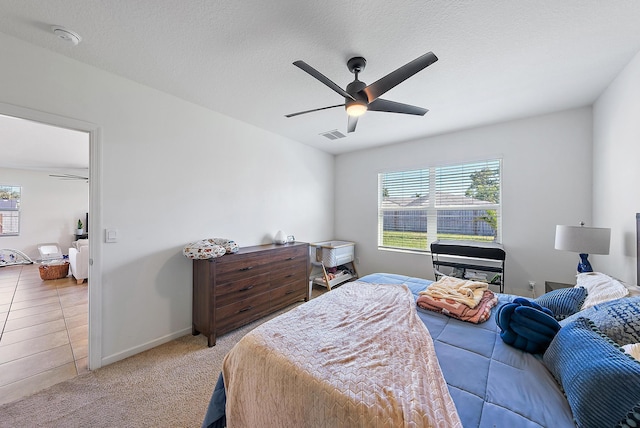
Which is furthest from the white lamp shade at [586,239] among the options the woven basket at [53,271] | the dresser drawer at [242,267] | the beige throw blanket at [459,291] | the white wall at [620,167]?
the woven basket at [53,271]

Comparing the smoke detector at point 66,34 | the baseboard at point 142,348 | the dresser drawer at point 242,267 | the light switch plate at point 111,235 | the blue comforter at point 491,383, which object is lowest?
the baseboard at point 142,348

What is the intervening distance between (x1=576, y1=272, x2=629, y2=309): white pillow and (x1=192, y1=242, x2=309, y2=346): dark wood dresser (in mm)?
2810

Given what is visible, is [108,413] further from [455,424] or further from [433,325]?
[433,325]

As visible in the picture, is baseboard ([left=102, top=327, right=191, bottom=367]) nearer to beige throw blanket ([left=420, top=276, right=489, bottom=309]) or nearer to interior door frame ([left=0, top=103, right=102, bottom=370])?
interior door frame ([left=0, top=103, right=102, bottom=370])

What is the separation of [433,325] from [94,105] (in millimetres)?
3339

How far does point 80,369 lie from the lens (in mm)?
2057

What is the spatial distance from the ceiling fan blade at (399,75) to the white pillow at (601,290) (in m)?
1.80

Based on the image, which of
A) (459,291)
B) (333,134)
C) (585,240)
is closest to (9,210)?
(333,134)

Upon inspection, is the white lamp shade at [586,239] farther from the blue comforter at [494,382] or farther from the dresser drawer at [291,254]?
the dresser drawer at [291,254]

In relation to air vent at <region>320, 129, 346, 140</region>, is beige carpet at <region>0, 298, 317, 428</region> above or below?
below

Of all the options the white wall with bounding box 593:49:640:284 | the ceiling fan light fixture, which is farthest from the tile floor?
the white wall with bounding box 593:49:640:284

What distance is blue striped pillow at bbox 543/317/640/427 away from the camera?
716mm

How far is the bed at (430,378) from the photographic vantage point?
31.9 inches

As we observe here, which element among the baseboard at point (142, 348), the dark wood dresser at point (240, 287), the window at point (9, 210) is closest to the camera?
the baseboard at point (142, 348)
